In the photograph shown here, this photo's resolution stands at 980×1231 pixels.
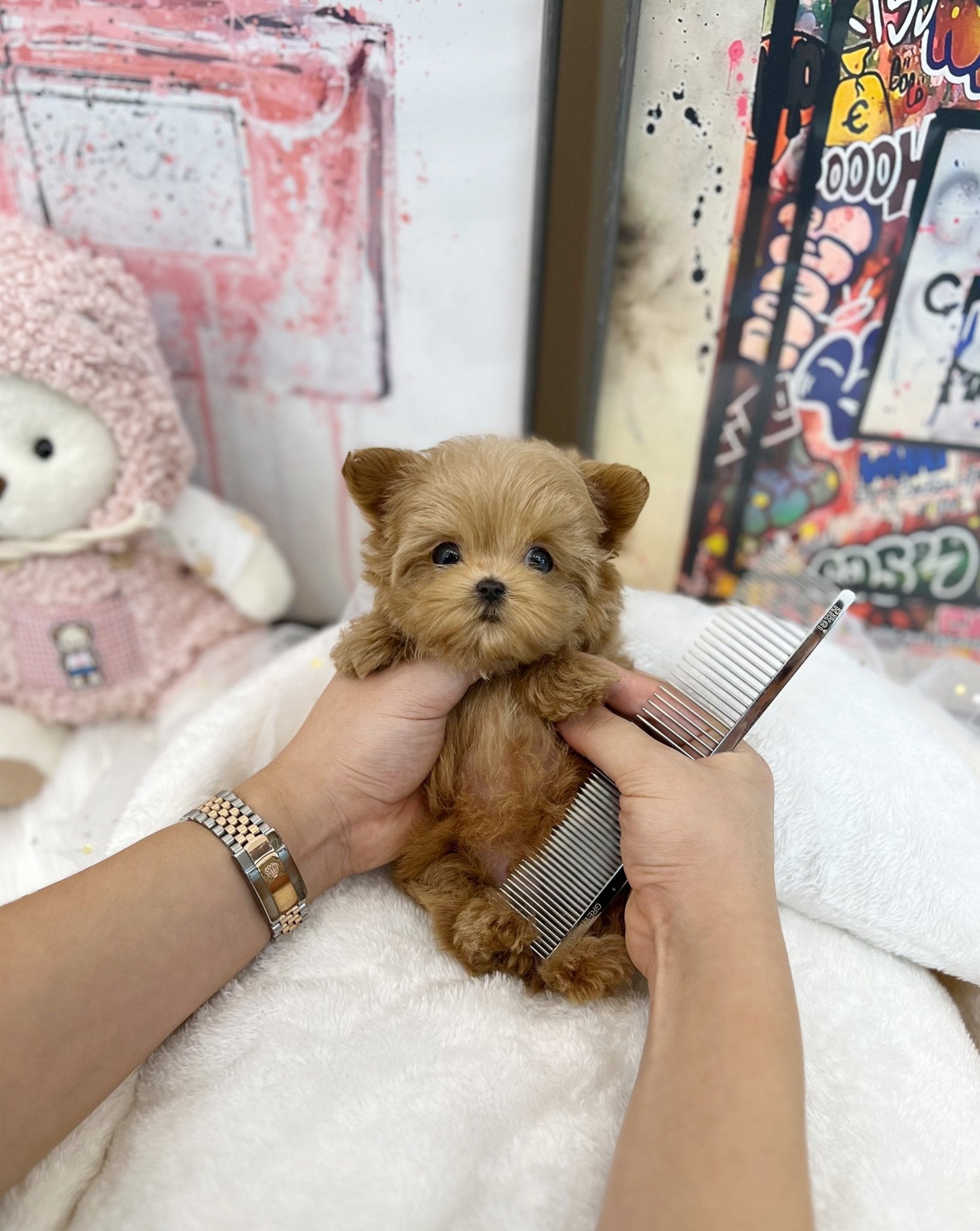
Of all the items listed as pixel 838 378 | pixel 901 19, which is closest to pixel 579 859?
pixel 838 378

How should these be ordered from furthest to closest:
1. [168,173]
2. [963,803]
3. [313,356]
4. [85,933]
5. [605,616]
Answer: [313,356] → [168,173] → [963,803] → [605,616] → [85,933]

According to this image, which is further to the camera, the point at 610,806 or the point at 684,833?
the point at 610,806

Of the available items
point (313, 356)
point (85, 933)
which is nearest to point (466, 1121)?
point (85, 933)

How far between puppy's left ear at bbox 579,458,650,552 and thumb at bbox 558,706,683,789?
0.17 metres

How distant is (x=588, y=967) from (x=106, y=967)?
444 millimetres

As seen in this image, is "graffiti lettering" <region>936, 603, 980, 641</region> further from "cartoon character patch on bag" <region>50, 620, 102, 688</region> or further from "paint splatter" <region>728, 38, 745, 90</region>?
"cartoon character patch on bag" <region>50, 620, 102, 688</region>

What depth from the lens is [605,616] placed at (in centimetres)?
84

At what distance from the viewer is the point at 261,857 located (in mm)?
833

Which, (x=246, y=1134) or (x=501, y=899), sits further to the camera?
(x=501, y=899)

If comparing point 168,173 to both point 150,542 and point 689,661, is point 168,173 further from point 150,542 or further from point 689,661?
point 689,661

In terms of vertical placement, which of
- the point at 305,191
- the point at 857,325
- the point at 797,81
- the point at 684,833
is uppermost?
the point at 797,81

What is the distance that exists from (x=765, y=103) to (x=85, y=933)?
3.81 feet

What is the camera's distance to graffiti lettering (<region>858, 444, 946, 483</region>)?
47.9 inches

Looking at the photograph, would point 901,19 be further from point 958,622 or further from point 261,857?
point 261,857
